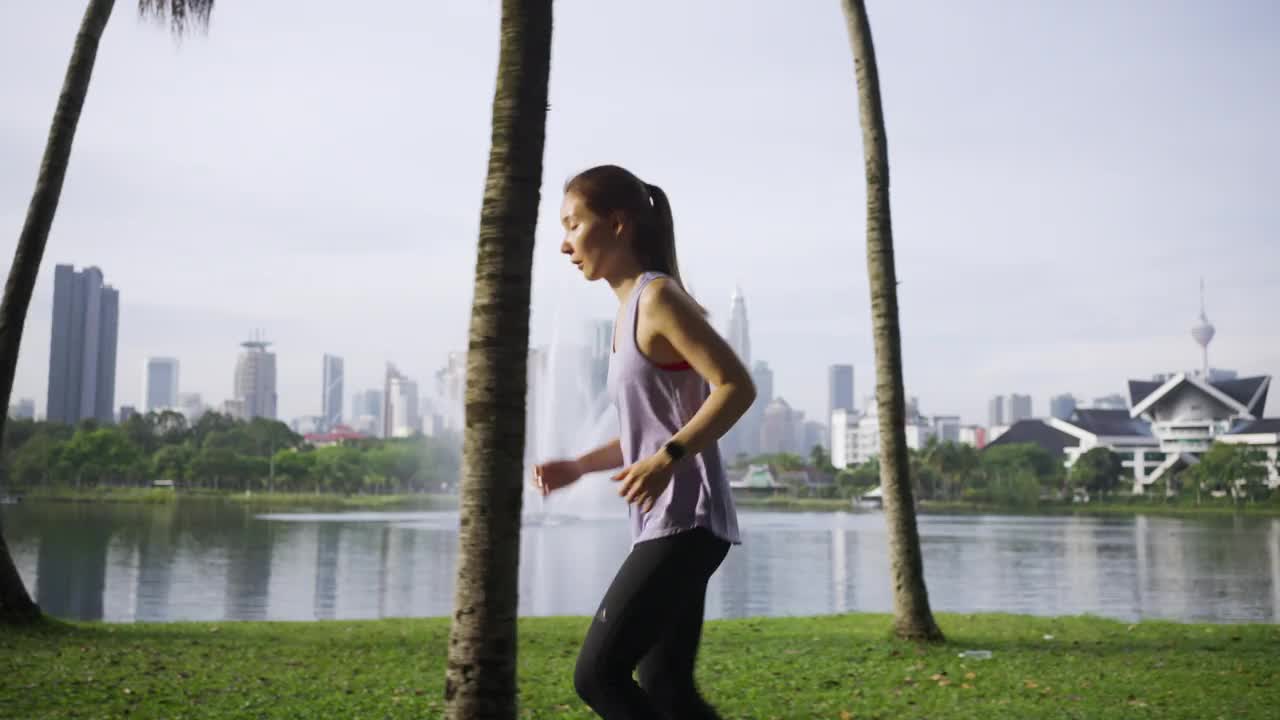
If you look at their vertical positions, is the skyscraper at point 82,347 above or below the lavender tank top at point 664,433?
above

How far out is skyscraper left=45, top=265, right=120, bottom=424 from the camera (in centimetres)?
15700

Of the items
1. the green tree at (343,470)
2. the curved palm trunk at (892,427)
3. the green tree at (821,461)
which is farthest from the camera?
the green tree at (821,461)

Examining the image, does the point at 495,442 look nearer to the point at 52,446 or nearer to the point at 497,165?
the point at 497,165

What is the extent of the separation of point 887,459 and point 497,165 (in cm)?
629

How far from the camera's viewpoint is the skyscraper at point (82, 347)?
6181 inches

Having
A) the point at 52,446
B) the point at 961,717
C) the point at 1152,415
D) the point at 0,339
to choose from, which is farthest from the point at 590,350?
the point at 1152,415

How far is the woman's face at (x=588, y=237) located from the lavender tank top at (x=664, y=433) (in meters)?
0.17

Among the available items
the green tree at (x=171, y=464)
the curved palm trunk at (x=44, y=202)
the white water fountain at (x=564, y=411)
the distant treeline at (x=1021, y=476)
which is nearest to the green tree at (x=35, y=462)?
the green tree at (x=171, y=464)

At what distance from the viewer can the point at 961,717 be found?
6.57m

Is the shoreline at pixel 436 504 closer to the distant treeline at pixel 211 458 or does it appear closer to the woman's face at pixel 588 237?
the distant treeline at pixel 211 458

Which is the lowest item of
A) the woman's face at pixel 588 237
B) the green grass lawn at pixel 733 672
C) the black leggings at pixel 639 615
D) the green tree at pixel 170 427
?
the green grass lawn at pixel 733 672

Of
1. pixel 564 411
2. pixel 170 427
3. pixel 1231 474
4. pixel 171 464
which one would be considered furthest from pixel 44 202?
pixel 170 427

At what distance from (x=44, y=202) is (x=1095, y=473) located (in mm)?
109927

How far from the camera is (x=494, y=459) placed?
3.59 m
